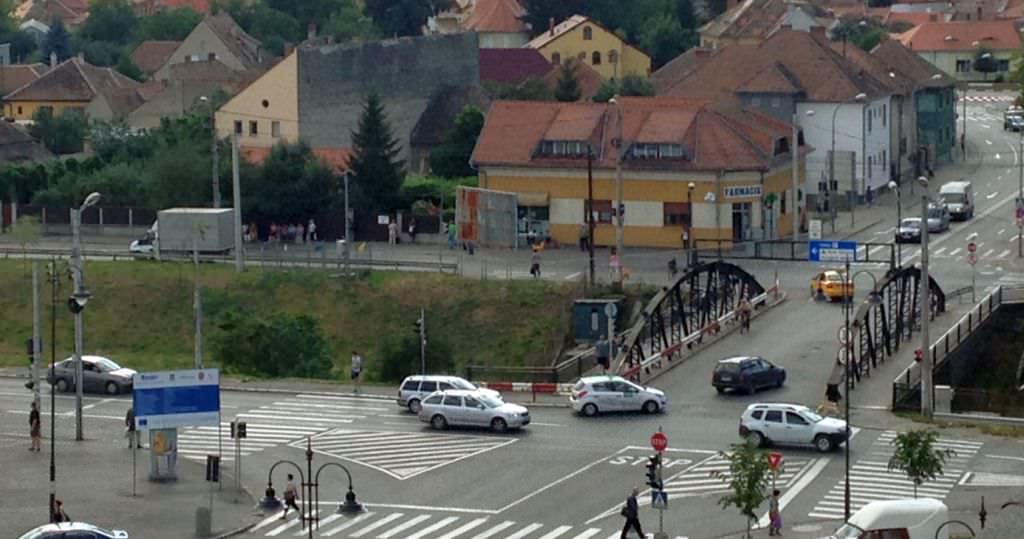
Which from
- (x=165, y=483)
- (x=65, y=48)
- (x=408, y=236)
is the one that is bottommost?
(x=165, y=483)

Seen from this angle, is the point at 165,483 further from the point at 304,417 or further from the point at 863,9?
the point at 863,9

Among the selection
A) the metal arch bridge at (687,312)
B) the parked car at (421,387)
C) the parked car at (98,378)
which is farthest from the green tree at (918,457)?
the parked car at (98,378)

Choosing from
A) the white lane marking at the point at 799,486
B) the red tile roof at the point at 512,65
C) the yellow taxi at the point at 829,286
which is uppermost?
the red tile roof at the point at 512,65

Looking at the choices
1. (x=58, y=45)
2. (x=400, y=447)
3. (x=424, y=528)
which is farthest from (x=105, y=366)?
(x=58, y=45)

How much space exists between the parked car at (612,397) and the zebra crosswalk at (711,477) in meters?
5.38

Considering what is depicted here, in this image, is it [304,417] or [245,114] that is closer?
[304,417]

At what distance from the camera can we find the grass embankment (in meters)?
74.1

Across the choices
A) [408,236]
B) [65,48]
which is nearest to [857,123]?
[408,236]

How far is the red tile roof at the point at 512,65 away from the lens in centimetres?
13238

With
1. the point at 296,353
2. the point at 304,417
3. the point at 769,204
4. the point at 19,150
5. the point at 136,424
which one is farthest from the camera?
the point at 19,150

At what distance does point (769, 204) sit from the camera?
3410 inches

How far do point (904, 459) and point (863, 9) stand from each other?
153m

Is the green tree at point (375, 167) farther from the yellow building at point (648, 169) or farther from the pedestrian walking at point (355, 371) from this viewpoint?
the pedestrian walking at point (355, 371)

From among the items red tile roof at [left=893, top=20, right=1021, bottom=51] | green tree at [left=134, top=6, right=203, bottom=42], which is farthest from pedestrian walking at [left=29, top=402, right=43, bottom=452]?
green tree at [left=134, top=6, right=203, bottom=42]
